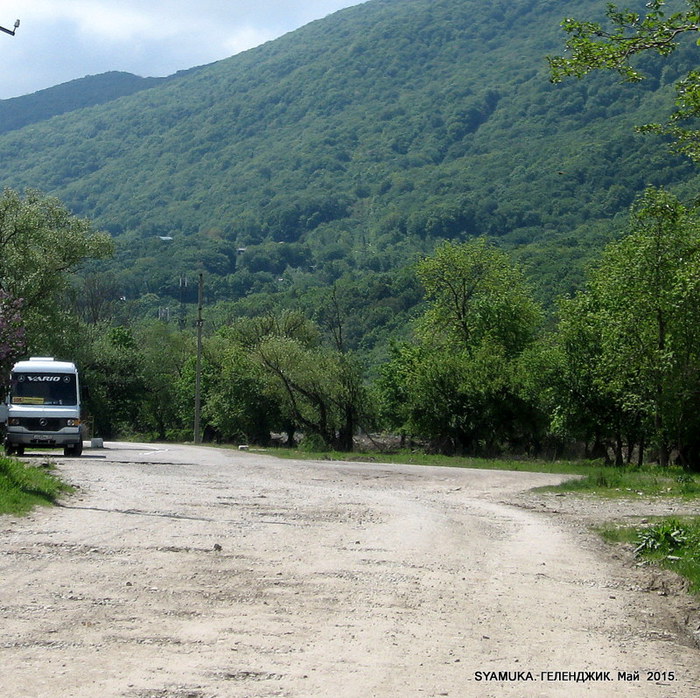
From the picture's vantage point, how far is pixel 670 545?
12.4 metres

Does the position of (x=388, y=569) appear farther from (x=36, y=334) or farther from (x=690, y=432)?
(x=36, y=334)

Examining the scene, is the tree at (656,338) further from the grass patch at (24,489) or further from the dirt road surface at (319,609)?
the grass patch at (24,489)

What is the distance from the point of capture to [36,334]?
49.3 meters

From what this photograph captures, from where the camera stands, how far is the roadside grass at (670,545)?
10812mm

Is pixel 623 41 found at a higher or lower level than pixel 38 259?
lower

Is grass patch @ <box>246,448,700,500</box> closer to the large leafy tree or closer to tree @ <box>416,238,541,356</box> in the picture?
the large leafy tree

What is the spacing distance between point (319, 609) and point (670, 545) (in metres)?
6.15

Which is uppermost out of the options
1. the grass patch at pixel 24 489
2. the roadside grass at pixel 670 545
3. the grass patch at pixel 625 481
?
the grass patch at pixel 24 489

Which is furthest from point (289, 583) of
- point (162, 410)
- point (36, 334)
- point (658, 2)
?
point (162, 410)

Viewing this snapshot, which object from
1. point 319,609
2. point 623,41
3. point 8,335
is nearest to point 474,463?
point 8,335

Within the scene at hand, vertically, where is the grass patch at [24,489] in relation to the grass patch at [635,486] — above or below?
above

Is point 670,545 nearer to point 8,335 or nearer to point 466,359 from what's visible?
point 8,335

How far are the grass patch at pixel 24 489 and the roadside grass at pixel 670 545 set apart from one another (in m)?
8.24

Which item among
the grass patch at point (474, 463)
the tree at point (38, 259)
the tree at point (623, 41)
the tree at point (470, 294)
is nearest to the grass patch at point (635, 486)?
the grass patch at point (474, 463)
